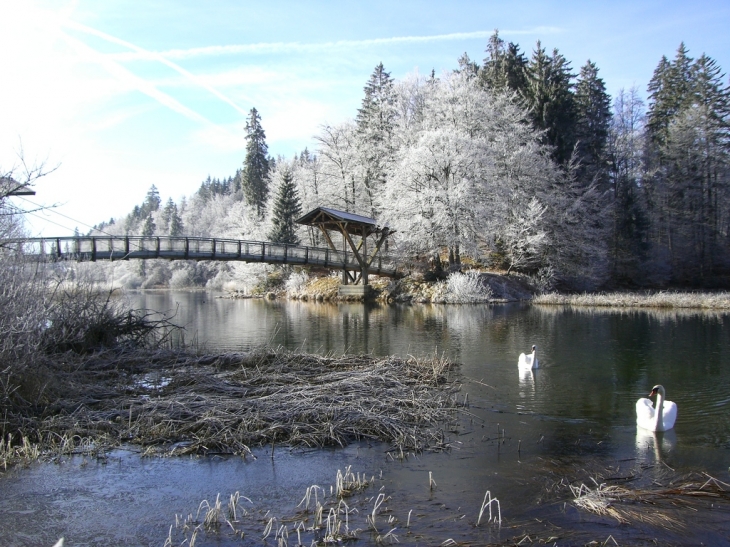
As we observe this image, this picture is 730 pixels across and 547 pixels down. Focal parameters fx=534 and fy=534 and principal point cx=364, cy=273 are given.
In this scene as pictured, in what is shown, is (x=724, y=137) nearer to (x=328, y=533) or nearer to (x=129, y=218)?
(x=328, y=533)

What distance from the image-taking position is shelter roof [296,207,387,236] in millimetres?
32406

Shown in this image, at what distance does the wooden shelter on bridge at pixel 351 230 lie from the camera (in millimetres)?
32938

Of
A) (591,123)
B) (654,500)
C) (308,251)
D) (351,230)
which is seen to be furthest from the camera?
(591,123)

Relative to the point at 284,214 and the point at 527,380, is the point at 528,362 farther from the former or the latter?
the point at 284,214

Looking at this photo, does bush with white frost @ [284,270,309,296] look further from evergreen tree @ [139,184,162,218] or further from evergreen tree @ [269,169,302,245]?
evergreen tree @ [139,184,162,218]

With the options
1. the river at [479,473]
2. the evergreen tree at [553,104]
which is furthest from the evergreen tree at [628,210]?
the river at [479,473]

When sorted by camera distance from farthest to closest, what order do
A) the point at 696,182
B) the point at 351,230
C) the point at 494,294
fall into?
1. the point at 696,182
2. the point at 351,230
3. the point at 494,294

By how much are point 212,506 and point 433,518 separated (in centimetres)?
234

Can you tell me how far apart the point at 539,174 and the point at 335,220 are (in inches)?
595

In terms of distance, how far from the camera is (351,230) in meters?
37.1

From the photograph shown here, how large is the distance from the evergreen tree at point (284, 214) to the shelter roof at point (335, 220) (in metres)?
9.30

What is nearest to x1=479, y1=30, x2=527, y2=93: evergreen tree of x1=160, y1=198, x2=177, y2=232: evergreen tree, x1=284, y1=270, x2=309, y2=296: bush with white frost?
x1=284, y1=270, x2=309, y2=296: bush with white frost

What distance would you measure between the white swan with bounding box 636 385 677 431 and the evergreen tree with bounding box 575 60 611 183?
33.5 metres

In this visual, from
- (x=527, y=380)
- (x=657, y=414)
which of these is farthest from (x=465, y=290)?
(x=657, y=414)
